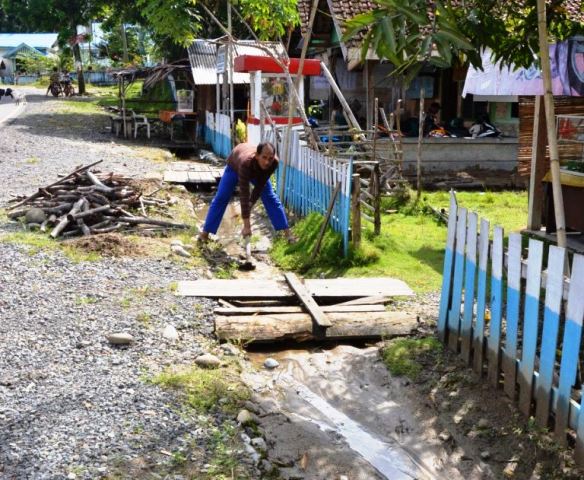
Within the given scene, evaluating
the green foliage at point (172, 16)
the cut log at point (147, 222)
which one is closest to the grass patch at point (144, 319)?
the cut log at point (147, 222)

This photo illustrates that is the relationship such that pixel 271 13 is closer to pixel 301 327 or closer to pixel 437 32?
pixel 301 327

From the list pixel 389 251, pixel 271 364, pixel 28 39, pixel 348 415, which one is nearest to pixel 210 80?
pixel 389 251

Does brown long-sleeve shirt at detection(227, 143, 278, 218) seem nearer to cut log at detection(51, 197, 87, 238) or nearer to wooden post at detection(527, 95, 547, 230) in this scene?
cut log at detection(51, 197, 87, 238)

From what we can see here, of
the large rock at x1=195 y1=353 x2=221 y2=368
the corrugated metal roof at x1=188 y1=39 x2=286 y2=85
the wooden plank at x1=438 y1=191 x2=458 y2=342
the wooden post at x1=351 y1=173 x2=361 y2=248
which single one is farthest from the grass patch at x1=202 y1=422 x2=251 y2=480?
the corrugated metal roof at x1=188 y1=39 x2=286 y2=85

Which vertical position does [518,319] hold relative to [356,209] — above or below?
below

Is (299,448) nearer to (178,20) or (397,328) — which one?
(397,328)

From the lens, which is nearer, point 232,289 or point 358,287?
point 232,289

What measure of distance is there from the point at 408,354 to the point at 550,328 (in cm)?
171

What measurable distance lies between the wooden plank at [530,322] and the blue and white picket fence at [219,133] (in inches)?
582

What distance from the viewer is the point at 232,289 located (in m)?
7.35

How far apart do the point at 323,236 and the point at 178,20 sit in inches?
234

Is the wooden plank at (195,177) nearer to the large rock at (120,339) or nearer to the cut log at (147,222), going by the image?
the cut log at (147,222)

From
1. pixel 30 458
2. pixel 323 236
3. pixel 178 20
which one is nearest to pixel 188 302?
pixel 323 236

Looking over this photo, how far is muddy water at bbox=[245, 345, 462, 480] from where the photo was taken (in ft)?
14.7
